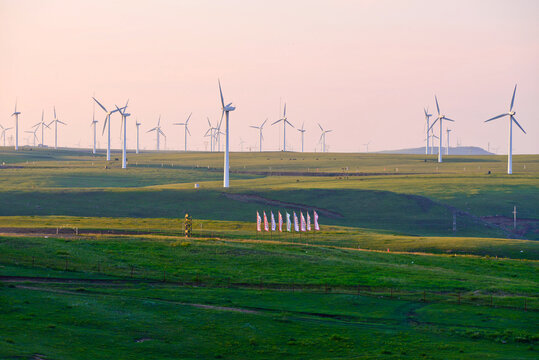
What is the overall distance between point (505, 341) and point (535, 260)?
46.0 metres

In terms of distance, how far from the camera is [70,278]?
67.6 m

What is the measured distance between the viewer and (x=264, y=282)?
228 feet

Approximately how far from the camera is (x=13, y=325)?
47625mm

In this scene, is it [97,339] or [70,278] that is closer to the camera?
[97,339]

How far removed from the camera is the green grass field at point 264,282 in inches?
1886

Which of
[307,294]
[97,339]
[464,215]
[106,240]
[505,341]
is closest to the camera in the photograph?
[97,339]

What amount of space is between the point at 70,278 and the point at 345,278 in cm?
2821

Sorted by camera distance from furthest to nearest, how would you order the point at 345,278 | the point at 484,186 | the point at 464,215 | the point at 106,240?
the point at 484,186 < the point at 464,215 < the point at 106,240 < the point at 345,278

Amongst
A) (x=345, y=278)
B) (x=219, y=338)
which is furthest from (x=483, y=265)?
(x=219, y=338)

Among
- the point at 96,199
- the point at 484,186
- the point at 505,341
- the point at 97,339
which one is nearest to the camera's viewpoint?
the point at 97,339

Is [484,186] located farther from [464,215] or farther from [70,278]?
[70,278]

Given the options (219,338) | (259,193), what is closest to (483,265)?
(219,338)

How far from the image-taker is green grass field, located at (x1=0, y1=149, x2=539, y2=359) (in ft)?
157

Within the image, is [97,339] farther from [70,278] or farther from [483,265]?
[483,265]
